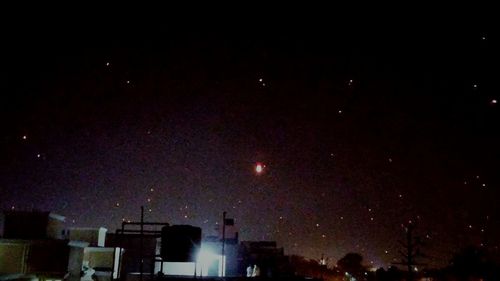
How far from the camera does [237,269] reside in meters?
38.2

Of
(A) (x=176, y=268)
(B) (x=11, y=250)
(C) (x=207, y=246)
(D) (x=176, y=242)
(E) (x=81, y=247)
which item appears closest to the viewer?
(D) (x=176, y=242)

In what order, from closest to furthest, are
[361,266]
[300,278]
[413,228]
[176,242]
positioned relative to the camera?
[176,242] < [300,278] < [413,228] < [361,266]

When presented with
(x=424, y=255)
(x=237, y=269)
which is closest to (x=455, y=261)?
(x=424, y=255)

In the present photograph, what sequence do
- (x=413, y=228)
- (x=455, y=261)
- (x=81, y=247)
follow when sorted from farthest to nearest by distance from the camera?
(x=455, y=261) < (x=413, y=228) < (x=81, y=247)

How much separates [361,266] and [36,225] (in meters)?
75.7

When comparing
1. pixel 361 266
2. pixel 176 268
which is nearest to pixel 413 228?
pixel 176 268

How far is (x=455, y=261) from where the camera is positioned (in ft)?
177

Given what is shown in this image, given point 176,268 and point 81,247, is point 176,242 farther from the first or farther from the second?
point 176,268

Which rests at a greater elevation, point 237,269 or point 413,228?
point 413,228

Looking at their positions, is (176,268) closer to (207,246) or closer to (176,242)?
(207,246)

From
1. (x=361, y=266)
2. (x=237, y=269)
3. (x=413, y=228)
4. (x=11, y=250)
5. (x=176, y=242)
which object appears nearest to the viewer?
(x=176, y=242)

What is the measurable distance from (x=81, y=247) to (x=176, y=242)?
1634 cm

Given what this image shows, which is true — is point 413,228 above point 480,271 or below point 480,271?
above

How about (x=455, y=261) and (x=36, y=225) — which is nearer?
(x=36, y=225)
